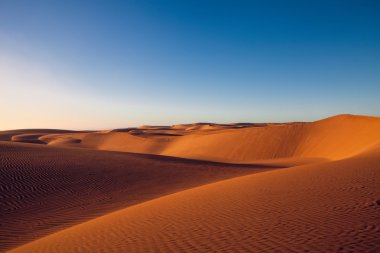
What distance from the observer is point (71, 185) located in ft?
45.6

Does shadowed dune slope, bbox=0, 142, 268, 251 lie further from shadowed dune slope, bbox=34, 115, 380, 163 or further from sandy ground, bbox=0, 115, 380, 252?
shadowed dune slope, bbox=34, 115, 380, 163

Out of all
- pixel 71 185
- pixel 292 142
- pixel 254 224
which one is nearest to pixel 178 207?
pixel 254 224

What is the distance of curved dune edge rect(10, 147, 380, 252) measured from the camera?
14.7ft

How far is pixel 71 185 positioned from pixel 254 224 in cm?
1153

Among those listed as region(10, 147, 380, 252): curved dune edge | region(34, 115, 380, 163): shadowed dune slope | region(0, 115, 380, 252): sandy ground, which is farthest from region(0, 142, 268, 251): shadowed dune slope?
region(34, 115, 380, 163): shadowed dune slope

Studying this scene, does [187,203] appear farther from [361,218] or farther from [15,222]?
[15,222]

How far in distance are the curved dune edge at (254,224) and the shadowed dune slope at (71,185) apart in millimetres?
2878

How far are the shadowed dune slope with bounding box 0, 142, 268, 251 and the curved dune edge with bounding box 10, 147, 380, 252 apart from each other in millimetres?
2878

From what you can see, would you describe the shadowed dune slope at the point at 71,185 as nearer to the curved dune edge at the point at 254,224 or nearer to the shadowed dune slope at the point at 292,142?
the curved dune edge at the point at 254,224

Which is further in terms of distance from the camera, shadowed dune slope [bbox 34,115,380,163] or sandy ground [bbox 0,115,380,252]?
shadowed dune slope [bbox 34,115,380,163]

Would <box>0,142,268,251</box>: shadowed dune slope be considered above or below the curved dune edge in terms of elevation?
below

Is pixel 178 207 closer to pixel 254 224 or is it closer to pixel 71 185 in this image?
pixel 254 224

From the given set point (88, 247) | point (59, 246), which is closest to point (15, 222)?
point (59, 246)

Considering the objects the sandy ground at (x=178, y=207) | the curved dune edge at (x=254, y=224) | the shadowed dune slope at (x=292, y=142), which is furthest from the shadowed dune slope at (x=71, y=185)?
the shadowed dune slope at (x=292, y=142)
